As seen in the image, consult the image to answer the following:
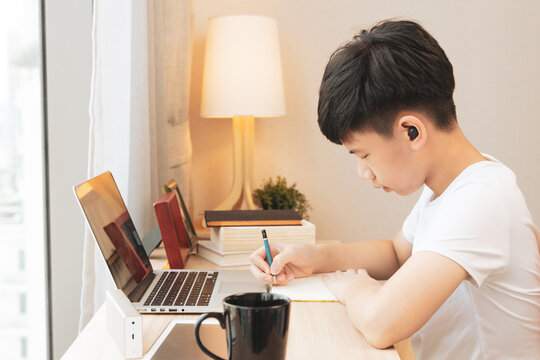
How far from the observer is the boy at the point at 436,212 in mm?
811

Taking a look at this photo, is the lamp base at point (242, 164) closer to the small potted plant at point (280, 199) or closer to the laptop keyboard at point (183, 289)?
the small potted plant at point (280, 199)

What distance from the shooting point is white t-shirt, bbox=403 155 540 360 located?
82cm

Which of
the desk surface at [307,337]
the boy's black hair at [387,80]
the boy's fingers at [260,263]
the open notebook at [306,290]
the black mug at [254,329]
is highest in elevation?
the boy's black hair at [387,80]

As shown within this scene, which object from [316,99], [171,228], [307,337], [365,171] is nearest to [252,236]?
[171,228]

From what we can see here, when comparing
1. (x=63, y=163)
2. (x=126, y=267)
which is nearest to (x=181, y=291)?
(x=126, y=267)

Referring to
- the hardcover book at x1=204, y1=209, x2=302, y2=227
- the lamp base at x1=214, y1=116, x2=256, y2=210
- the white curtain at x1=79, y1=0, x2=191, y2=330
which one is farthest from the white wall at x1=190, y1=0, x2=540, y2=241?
the hardcover book at x1=204, y1=209, x2=302, y2=227

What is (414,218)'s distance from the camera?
1.17 metres

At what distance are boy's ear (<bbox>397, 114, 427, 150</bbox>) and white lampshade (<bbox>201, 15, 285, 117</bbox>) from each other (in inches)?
38.7

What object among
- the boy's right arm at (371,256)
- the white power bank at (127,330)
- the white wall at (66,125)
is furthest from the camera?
the white wall at (66,125)

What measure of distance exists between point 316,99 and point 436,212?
132 cm

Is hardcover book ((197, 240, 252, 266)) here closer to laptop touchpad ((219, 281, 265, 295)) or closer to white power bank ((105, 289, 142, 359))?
laptop touchpad ((219, 281, 265, 295))

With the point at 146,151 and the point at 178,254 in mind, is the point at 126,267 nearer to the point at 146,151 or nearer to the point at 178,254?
the point at 178,254

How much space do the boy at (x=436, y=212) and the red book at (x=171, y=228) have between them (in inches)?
14.8

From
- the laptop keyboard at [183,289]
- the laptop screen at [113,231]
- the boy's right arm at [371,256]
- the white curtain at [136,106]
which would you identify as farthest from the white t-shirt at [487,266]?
the white curtain at [136,106]
